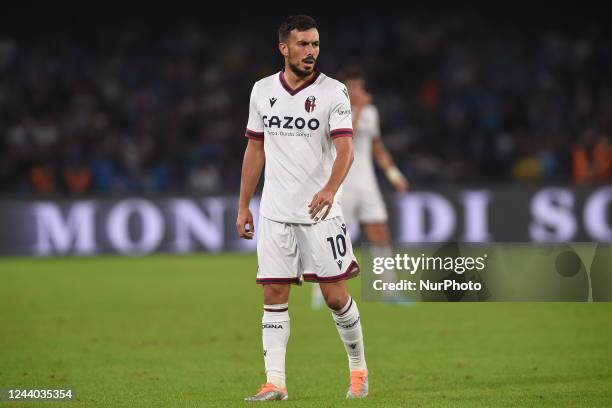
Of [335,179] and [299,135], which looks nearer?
[335,179]

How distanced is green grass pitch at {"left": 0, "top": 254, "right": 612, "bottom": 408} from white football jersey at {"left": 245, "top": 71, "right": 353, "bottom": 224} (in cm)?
115

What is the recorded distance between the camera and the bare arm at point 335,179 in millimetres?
6074

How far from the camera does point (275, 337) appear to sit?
6.43 metres

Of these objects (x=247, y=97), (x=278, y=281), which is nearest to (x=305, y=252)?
(x=278, y=281)

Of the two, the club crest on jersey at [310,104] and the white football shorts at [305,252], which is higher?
the club crest on jersey at [310,104]

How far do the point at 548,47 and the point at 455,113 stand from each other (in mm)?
3203

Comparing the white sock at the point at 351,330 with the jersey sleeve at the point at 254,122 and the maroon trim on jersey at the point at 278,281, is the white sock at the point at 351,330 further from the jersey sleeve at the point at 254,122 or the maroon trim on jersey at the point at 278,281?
the jersey sleeve at the point at 254,122

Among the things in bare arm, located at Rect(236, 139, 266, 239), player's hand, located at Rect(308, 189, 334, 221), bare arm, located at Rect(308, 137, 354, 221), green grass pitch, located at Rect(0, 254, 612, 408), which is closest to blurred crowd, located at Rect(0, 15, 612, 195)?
green grass pitch, located at Rect(0, 254, 612, 408)

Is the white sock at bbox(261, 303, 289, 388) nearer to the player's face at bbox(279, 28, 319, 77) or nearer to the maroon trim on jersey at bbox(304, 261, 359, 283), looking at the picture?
the maroon trim on jersey at bbox(304, 261, 359, 283)

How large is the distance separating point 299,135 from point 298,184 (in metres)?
0.28

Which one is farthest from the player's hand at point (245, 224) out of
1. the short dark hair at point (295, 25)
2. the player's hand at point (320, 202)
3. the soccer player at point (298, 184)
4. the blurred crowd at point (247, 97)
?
the blurred crowd at point (247, 97)

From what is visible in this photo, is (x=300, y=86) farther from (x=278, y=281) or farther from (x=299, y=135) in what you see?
(x=278, y=281)

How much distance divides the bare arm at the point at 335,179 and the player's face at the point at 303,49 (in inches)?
17.6

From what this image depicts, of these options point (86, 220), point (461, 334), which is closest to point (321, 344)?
point (461, 334)
